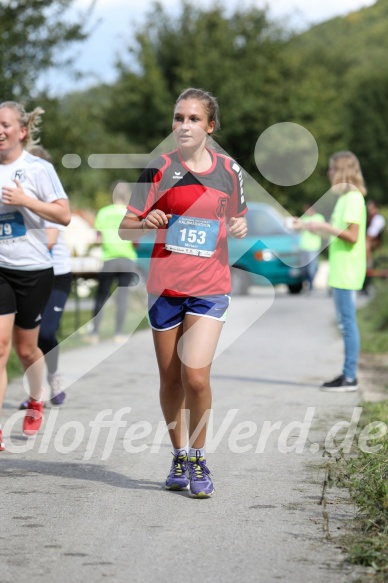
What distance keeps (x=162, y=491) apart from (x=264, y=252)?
60.8 ft

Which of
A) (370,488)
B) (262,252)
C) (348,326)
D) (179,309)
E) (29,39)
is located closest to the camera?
(370,488)

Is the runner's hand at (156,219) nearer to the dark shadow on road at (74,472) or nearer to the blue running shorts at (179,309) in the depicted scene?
the blue running shorts at (179,309)

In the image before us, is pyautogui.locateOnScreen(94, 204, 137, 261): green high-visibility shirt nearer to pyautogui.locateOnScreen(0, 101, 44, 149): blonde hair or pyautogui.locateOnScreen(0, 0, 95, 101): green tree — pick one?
pyautogui.locateOnScreen(0, 0, 95, 101): green tree

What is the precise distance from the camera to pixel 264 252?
79.8 feet

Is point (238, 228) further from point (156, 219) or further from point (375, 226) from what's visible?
point (375, 226)

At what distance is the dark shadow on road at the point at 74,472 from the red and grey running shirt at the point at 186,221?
1.06 metres

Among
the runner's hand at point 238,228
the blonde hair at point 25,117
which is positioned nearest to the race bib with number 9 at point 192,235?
the runner's hand at point 238,228

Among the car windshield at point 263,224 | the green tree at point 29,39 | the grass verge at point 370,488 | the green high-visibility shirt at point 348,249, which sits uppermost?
the green tree at point 29,39

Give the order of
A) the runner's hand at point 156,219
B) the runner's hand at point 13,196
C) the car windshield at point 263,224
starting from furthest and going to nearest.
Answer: the car windshield at point 263,224 < the runner's hand at point 13,196 < the runner's hand at point 156,219

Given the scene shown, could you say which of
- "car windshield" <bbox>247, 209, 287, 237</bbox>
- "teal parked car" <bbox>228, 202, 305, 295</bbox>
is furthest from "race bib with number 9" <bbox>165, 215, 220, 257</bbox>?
"car windshield" <bbox>247, 209, 287, 237</bbox>

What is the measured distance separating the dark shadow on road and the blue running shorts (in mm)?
881

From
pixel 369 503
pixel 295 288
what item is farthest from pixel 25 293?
pixel 295 288

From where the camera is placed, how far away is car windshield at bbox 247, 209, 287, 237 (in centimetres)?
2380

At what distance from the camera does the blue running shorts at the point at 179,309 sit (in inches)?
229
